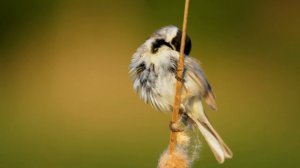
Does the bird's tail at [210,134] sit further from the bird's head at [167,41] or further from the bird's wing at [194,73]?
the bird's head at [167,41]

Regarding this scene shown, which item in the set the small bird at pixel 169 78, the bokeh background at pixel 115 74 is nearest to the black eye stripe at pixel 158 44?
the small bird at pixel 169 78

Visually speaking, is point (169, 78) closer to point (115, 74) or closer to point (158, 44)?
point (158, 44)

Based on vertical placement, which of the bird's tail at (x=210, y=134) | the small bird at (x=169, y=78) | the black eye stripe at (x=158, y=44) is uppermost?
the black eye stripe at (x=158, y=44)

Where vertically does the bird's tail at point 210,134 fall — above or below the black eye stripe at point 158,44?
below

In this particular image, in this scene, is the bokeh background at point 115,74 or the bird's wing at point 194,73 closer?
the bird's wing at point 194,73

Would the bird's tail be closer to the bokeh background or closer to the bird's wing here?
the bird's wing

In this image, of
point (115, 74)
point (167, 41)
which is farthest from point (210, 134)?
point (115, 74)

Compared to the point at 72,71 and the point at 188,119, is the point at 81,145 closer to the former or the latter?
the point at 72,71
